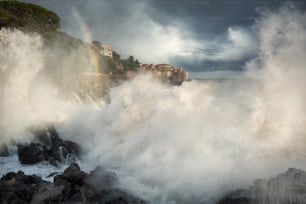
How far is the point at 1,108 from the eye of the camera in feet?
62.0

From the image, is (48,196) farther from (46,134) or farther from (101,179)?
(46,134)

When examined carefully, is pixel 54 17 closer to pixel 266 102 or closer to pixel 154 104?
pixel 154 104

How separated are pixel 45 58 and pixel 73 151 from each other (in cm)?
1603

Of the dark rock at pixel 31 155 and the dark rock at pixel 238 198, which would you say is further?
the dark rock at pixel 31 155

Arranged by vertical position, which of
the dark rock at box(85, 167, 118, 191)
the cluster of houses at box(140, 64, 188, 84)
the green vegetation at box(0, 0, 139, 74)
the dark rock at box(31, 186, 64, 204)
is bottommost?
the dark rock at box(85, 167, 118, 191)

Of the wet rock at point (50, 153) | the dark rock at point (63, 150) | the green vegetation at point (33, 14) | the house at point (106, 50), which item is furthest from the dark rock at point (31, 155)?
the house at point (106, 50)

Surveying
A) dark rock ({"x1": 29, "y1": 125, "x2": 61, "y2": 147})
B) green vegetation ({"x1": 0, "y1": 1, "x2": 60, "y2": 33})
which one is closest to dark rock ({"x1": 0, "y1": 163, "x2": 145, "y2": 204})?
dark rock ({"x1": 29, "y1": 125, "x2": 61, "y2": 147})

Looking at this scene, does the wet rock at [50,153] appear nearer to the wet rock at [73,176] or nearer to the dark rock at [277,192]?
the wet rock at [73,176]

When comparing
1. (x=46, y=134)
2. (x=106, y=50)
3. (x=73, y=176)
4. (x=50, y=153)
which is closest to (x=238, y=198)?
(x=73, y=176)

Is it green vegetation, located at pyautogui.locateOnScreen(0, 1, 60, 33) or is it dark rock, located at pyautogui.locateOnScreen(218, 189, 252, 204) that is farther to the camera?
green vegetation, located at pyautogui.locateOnScreen(0, 1, 60, 33)

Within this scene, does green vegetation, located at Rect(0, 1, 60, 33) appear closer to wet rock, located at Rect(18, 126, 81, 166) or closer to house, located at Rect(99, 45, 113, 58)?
wet rock, located at Rect(18, 126, 81, 166)

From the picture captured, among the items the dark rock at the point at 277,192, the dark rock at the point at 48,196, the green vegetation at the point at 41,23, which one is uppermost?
the green vegetation at the point at 41,23

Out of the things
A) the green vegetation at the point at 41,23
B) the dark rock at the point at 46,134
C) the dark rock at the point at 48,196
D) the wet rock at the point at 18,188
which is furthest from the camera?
the green vegetation at the point at 41,23

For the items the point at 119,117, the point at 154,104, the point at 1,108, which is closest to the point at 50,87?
the point at 1,108
